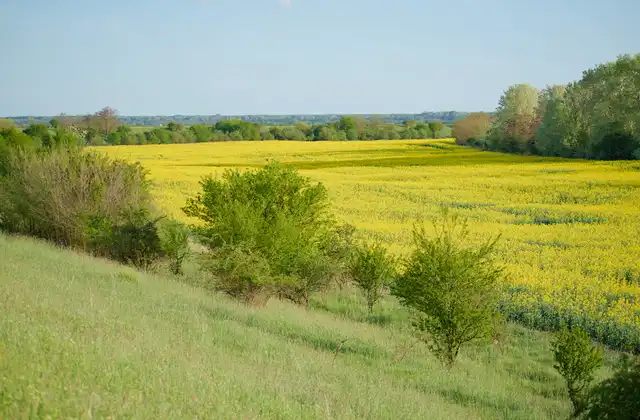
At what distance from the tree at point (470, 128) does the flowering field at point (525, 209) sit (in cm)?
2974

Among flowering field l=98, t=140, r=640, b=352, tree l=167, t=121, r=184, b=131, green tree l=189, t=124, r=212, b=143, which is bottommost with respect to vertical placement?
flowering field l=98, t=140, r=640, b=352

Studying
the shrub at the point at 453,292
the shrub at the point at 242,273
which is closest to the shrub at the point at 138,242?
the shrub at the point at 242,273

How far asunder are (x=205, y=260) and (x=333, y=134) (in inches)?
3776

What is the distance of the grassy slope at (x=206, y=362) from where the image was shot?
4945mm

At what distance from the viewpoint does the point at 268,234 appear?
687 inches

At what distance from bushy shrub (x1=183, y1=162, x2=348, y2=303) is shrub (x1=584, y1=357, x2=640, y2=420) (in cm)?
1133

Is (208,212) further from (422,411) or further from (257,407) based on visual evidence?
(257,407)

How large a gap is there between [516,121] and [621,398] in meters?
78.1

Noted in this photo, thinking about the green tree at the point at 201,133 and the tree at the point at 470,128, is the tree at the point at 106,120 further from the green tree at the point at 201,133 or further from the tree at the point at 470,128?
the tree at the point at 470,128

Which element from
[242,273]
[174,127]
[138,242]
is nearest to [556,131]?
[138,242]

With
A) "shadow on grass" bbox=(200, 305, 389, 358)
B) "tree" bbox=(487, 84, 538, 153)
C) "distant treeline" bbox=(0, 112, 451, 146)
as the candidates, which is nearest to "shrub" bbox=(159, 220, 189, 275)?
"shadow on grass" bbox=(200, 305, 389, 358)

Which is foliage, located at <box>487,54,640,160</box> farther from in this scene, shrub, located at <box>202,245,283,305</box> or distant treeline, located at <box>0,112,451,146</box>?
shrub, located at <box>202,245,283,305</box>

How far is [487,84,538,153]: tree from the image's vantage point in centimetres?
7738

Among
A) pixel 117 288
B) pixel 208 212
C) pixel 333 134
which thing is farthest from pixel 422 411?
pixel 333 134
